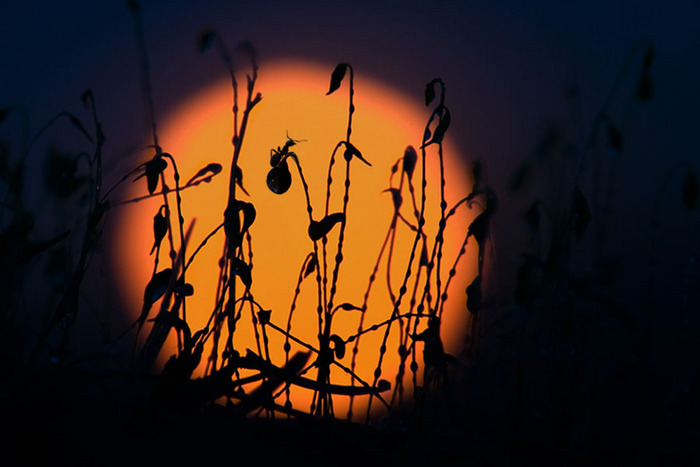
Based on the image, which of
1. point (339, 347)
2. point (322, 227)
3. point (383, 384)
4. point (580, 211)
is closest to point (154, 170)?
point (322, 227)

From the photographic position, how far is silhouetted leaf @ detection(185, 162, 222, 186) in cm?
130

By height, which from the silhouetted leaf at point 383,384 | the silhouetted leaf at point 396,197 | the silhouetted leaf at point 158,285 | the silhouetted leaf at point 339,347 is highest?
the silhouetted leaf at point 396,197

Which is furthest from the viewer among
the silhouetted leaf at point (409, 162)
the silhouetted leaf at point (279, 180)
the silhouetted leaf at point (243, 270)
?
the silhouetted leaf at point (409, 162)

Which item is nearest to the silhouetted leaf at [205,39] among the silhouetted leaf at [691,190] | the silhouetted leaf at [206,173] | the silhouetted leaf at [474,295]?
the silhouetted leaf at [206,173]

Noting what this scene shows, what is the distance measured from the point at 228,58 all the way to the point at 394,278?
2.05 ft

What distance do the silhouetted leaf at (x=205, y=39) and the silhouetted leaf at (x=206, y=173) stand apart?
27cm

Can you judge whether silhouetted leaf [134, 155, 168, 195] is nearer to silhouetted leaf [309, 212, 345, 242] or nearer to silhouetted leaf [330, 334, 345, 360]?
silhouetted leaf [309, 212, 345, 242]

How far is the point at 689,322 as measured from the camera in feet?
4.28

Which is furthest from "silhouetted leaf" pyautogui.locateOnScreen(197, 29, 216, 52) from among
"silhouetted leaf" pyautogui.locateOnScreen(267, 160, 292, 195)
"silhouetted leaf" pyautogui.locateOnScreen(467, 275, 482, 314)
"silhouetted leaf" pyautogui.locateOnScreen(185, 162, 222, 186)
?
"silhouetted leaf" pyautogui.locateOnScreen(467, 275, 482, 314)

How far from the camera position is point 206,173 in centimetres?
137

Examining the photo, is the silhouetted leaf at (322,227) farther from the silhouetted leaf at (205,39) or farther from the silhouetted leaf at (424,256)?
the silhouetted leaf at (205,39)

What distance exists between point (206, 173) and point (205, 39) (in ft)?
0.98

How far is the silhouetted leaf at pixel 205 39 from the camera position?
1360mm

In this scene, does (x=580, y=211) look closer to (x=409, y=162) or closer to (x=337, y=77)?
(x=409, y=162)
